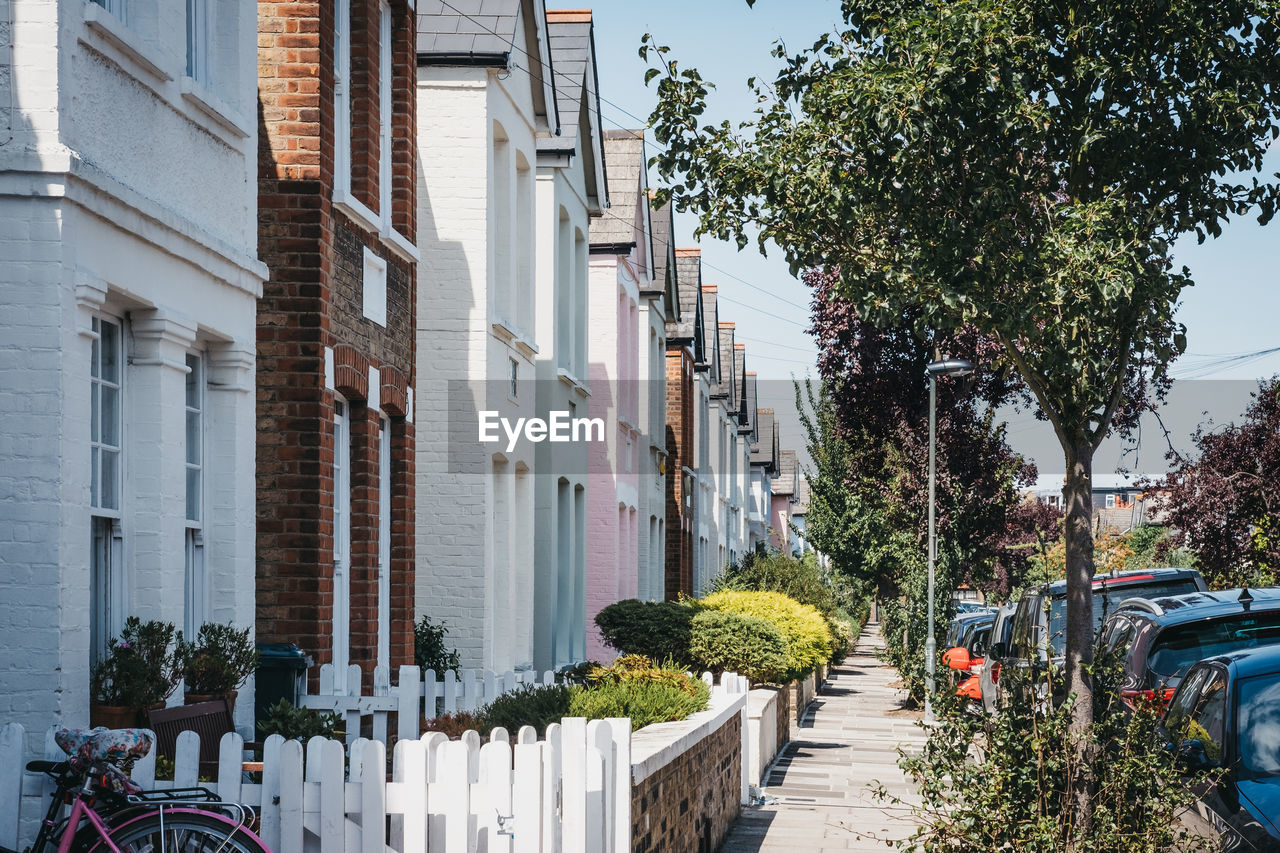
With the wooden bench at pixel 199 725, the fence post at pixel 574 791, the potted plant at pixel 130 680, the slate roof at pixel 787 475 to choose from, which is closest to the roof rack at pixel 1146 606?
the fence post at pixel 574 791

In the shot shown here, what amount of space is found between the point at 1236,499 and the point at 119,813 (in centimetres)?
2014

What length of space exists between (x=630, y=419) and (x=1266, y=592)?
14.0m

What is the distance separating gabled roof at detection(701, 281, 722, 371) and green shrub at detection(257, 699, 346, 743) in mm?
30609

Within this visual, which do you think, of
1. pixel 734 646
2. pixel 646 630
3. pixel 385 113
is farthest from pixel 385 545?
pixel 734 646

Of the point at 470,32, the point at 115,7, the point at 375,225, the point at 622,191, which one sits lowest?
the point at 375,225

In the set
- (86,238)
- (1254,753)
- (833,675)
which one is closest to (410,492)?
(86,238)

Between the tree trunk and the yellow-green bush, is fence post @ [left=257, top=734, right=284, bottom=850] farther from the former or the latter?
Answer: the yellow-green bush

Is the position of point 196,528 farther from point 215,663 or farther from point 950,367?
point 950,367

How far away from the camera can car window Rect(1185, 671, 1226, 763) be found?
845cm

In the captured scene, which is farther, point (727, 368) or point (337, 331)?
point (727, 368)

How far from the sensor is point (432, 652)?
46.4 feet

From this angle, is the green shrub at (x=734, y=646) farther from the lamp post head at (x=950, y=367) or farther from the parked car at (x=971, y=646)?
the lamp post head at (x=950, y=367)

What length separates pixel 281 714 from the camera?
29.6ft

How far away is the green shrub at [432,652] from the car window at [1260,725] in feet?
24.6
